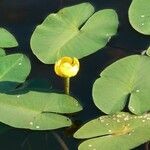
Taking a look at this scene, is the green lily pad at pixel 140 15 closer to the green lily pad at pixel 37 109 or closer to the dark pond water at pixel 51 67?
the dark pond water at pixel 51 67

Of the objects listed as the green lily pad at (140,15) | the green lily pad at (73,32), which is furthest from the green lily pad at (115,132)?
the green lily pad at (140,15)

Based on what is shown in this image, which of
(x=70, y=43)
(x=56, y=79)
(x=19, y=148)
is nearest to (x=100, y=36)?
(x=70, y=43)

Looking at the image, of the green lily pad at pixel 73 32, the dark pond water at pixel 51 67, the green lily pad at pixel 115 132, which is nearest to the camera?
the green lily pad at pixel 115 132

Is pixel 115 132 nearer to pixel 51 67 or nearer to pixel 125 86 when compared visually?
pixel 125 86

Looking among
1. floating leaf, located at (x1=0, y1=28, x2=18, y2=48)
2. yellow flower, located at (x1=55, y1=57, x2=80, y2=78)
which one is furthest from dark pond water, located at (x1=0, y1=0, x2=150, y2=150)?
yellow flower, located at (x1=55, y1=57, x2=80, y2=78)

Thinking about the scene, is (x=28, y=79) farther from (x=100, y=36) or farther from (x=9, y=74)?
(x=100, y=36)

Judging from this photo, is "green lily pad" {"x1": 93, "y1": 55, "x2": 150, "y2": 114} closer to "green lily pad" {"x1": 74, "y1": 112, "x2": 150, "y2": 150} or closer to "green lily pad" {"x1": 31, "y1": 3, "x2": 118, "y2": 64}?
"green lily pad" {"x1": 74, "y1": 112, "x2": 150, "y2": 150}
